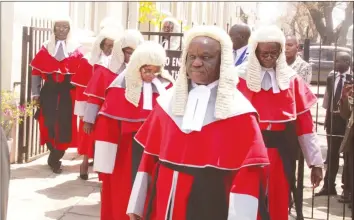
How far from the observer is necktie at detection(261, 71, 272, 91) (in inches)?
213

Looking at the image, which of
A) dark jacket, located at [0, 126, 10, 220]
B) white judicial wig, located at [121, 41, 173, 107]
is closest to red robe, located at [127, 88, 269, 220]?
dark jacket, located at [0, 126, 10, 220]

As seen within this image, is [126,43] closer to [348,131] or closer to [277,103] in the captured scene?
[277,103]

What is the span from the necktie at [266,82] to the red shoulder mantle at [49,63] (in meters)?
4.20

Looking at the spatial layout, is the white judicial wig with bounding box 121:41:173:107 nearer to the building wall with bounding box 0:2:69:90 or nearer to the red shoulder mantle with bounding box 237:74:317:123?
the red shoulder mantle with bounding box 237:74:317:123

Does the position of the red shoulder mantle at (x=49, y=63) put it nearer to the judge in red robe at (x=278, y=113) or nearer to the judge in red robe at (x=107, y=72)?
the judge in red robe at (x=107, y=72)

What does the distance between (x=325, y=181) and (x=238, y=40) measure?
2.25 metres

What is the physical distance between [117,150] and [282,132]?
4.88 ft

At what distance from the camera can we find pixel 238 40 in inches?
299

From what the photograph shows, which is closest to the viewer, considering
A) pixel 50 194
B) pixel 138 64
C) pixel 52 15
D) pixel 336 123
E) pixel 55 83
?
pixel 138 64

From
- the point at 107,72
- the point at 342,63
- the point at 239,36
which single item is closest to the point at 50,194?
the point at 107,72

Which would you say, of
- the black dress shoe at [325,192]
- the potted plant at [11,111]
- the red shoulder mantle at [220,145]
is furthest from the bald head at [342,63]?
the red shoulder mantle at [220,145]

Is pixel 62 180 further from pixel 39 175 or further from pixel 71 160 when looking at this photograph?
pixel 71 160

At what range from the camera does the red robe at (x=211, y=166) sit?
3770 mm

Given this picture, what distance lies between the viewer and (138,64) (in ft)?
19.1
